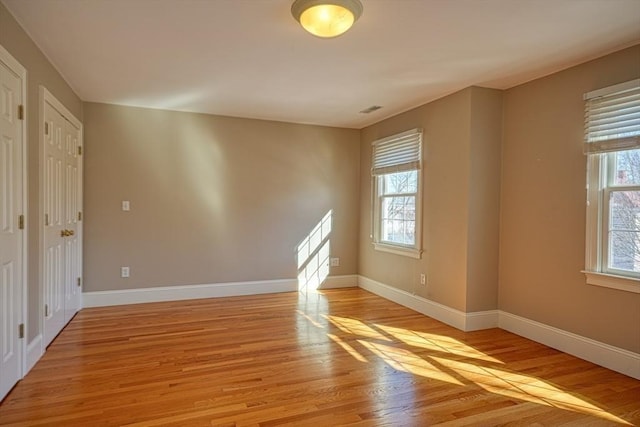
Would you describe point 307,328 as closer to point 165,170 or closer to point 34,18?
point 165,170

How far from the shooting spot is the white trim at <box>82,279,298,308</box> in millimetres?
4375

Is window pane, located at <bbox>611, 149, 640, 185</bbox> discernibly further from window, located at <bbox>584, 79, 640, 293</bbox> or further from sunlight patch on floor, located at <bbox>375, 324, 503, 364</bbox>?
sunlight patch on floor, located at <bbox>375, 324, 503, 364</bbox>

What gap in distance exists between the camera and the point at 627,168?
274cm

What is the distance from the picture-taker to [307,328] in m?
3.68

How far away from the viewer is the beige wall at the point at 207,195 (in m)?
4.38

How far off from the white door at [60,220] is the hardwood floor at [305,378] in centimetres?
27

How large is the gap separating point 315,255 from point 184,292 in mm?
1806

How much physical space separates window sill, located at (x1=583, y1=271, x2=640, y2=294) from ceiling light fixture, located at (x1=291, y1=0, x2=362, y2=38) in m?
2.55

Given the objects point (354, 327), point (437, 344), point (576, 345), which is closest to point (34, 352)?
point (354, 327)

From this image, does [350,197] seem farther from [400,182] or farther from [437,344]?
[437,344]

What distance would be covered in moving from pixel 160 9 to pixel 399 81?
2.11 meters

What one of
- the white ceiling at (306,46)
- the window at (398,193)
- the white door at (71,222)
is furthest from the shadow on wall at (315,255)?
the white door at (71,222)

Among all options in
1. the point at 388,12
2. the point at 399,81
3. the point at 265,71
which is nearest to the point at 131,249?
the point at 265,71

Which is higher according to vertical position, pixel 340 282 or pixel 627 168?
pixel 627 168
